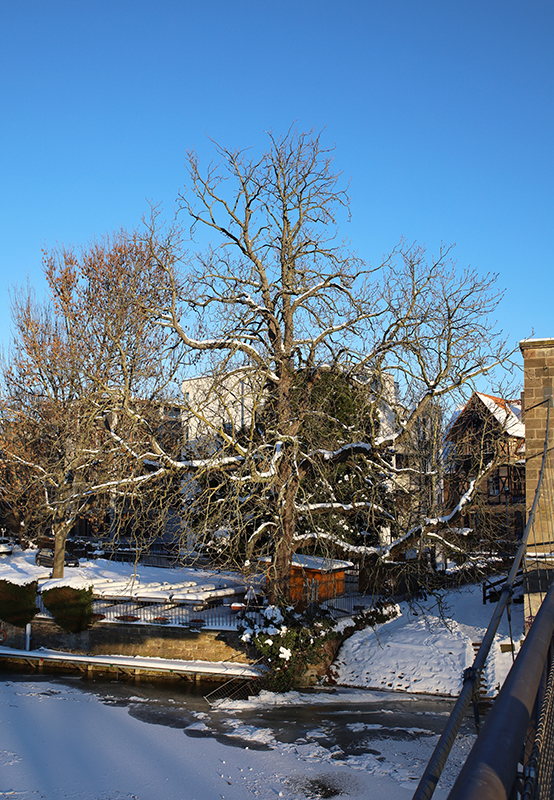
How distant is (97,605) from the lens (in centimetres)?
1998

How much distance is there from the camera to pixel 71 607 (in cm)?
1953

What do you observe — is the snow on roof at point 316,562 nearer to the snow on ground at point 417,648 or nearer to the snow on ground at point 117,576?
the snow on ground at point 117,576

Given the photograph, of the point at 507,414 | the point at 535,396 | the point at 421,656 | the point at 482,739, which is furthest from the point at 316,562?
the point at 482,739

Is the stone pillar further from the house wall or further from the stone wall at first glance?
the stone wall

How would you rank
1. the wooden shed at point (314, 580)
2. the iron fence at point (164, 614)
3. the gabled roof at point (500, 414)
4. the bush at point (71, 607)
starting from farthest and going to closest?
the bush at point (71, 607) → the iron fence at point (164, 614) → the wooden shed at point (314, 580) → the gabled roof at point (500, 414)

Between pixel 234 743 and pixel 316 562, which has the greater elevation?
pixel 316 562

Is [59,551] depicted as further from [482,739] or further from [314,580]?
[482,739]

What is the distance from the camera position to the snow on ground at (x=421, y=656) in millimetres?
16453

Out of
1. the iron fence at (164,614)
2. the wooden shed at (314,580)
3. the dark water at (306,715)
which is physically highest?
the wooden shed at (314,580)

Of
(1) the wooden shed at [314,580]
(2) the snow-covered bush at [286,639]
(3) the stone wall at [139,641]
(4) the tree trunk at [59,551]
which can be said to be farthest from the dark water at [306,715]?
(4) the tree trunk at [59,551]

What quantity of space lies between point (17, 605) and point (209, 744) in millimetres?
9833

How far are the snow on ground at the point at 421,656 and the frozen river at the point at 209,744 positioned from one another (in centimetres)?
77

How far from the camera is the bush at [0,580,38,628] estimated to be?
65.7 feet

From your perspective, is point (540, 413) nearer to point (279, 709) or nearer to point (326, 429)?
point (326, 429)
